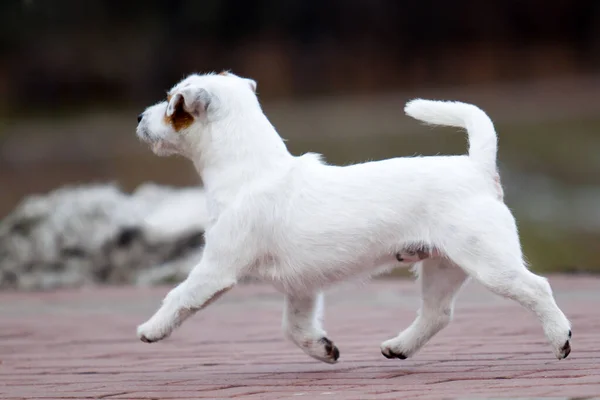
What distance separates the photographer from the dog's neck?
4.59m

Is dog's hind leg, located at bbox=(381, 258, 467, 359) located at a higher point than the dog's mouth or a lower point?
lower

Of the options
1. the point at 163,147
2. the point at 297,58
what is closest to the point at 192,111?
the point at 163,147

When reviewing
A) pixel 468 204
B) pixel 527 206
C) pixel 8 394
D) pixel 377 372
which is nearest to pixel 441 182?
pixel 468 204

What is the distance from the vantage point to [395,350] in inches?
187

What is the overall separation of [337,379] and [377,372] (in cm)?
23

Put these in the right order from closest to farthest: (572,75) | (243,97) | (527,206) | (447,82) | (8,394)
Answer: (8,394) → (243,97) → (527,206) → (447,82) → (572,75)

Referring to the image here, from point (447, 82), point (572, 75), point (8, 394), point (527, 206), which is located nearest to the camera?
point (8, 394)

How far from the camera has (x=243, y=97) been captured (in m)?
4.76

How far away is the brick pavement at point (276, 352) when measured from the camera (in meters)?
4.09

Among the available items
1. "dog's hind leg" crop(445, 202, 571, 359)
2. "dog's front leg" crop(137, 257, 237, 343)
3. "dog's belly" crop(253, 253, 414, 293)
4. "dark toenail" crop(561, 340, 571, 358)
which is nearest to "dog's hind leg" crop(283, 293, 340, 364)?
"dog's belly" crop(253, 253, 414, 293)

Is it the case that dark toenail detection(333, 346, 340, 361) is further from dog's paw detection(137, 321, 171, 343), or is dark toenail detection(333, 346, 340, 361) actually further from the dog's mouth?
the dog's mouth

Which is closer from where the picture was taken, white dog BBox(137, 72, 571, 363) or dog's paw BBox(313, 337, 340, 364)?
white dog BBox(137, 72, 571, 363)

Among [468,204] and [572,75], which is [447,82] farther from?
[468,204]

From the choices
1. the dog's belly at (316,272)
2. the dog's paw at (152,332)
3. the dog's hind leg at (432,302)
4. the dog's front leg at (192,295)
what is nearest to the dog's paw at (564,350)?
the dog's hind leg at (432,302)
